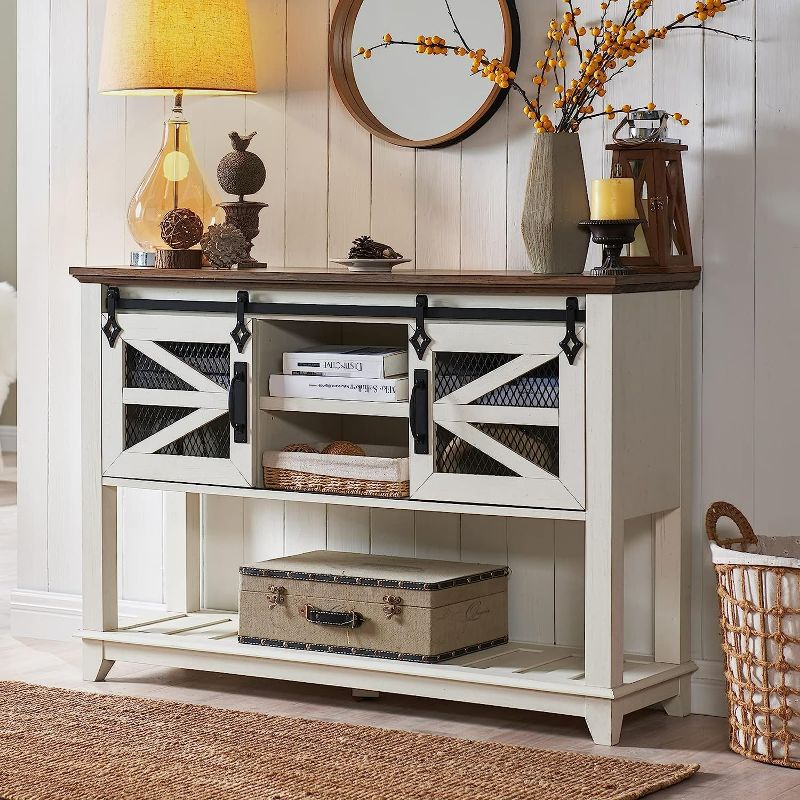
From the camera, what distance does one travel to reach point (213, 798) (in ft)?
8.32

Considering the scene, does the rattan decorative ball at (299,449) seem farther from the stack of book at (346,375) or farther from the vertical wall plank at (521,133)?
the vertical wall plank at (521,133)

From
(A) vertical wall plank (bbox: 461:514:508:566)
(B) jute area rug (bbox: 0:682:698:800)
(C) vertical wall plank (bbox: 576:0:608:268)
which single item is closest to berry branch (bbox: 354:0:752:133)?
(C) vertical wall plank (bbox: 576:0:608:268)

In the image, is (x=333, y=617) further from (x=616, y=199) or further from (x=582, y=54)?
(x=582, y=54)

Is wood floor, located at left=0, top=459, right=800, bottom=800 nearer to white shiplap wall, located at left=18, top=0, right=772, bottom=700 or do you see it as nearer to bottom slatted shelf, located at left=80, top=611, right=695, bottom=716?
bottom slatted shelf, located at left=80, top=611, right=695, bottom=716

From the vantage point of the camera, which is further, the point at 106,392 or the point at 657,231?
the point at 106,392

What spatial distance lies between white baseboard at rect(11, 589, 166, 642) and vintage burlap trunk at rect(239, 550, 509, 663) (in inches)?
25.3

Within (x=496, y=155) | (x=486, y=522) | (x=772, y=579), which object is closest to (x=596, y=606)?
(x=772, y=579)

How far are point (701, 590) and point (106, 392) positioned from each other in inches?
52.7

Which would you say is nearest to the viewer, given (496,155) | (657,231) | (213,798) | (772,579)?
(213,798)

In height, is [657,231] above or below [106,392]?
above

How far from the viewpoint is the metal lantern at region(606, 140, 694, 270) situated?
3035mm

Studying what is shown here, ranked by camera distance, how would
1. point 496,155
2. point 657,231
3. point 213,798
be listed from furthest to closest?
1. point 496,155
2. point 657,231
3. point 213,798

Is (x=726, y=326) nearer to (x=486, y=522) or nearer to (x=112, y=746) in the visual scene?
(x=486, y=522)

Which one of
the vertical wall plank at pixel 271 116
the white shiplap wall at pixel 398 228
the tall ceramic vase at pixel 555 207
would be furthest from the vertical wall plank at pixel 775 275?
the vertical wall plank at pixel 271 116
